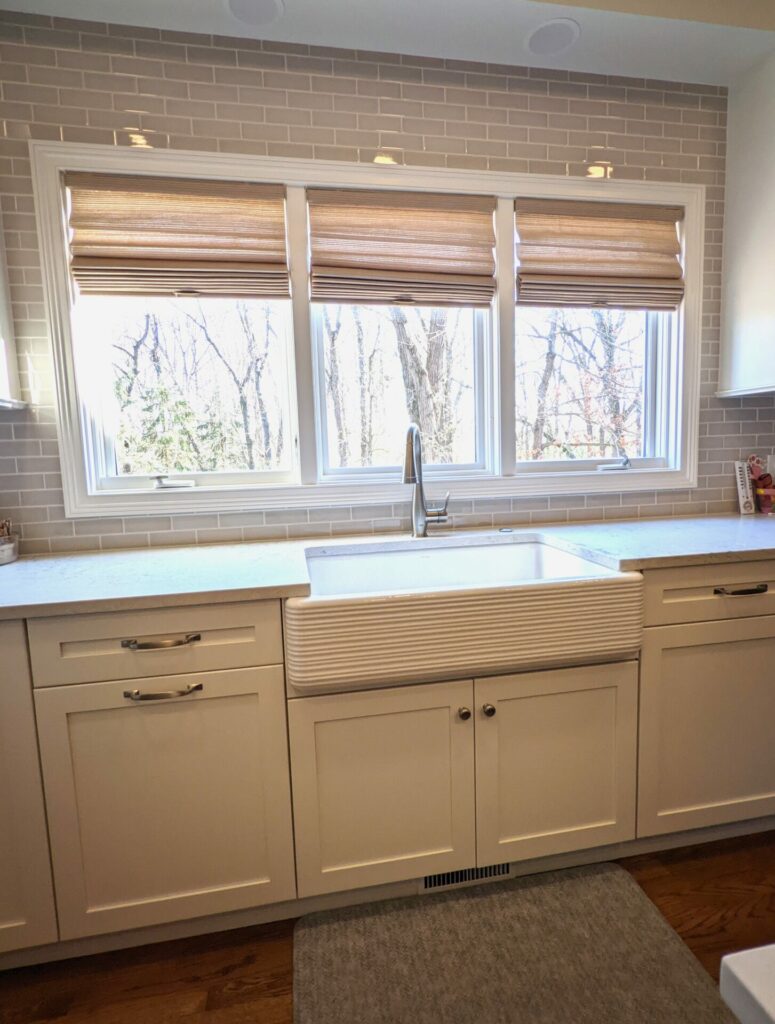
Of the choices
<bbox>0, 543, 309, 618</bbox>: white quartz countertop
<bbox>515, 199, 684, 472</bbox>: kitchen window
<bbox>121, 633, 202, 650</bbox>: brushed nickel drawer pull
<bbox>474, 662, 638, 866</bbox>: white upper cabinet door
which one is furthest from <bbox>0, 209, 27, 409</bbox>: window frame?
<bbox>515, 199, 684, 472</bbox>: kitchen window

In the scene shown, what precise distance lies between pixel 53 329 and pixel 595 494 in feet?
6.57

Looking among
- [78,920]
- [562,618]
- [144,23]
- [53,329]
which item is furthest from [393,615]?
[144,23]

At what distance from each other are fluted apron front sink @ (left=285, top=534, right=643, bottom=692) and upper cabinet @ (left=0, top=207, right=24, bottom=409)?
3.58 feet

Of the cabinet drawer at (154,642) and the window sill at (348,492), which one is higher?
the window sill at (348,492)

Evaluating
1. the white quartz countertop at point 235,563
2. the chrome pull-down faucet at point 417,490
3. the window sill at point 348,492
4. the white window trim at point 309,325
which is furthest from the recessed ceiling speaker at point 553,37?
the white quartz countertop at point 235,563

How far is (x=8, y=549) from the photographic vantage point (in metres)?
1.77

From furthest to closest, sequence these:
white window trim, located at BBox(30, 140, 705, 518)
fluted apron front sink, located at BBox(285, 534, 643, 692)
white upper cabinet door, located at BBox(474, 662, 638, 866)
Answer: white window trim, located at BBox(30, 140, 705, 518) < white upper cabinet door, located at BBox(474, 662, 638, 866) < fluted apron front sink, located at BBox(285, 534, 643, 692)

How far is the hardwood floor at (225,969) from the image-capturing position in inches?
53.0

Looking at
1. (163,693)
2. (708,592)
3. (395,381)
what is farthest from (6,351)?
(708,592)

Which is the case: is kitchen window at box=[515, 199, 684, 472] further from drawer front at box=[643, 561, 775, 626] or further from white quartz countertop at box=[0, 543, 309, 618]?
white quartz countertop at box=[0, 543, 309, 618]

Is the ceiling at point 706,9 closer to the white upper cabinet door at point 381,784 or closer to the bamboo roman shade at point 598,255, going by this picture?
the bamboo roman shade at point 598,255

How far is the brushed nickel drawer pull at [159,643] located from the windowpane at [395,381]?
932mm

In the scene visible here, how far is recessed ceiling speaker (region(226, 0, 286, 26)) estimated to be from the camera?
1.64 meters

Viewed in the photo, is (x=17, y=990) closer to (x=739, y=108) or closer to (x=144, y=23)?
(x=144, y=23)
